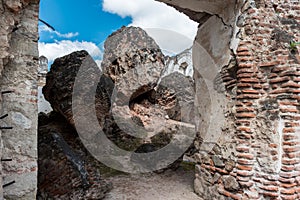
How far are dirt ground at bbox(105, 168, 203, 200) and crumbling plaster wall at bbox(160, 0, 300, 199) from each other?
567 mm

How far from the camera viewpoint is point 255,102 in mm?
2492

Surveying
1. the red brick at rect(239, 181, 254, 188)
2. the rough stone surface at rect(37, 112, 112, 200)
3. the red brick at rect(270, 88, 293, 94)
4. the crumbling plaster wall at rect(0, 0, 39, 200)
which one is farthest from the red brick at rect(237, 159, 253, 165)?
the crumbling plaster wall at rect(0, 0, 39, 200)

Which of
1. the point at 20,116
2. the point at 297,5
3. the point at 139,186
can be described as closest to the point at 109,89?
the point at 139,186

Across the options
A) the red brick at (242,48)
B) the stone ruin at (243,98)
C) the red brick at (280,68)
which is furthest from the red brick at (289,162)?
the red brick at (242,48)

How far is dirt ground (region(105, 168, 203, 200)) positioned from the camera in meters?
3.22

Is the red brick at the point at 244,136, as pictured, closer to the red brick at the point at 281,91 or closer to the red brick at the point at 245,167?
the red brick at the point at 245,167

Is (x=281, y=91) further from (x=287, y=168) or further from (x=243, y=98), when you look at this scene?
(x=287, y=168)

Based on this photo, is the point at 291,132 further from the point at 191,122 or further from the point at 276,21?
the point at 191,122

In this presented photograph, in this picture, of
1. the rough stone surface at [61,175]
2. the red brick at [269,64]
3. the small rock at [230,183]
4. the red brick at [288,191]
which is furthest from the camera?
the rough stone surface at [61,175]

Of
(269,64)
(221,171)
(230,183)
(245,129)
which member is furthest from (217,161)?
(269,64)

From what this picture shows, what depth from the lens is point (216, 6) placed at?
2.92 m

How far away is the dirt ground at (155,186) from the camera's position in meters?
3.22

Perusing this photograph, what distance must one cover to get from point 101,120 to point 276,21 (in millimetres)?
3675

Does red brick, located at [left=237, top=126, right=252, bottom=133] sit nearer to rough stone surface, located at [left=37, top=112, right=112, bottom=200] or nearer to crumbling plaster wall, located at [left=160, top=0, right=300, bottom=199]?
crumbling plaster wall, located at [left=160, top=0, right=300, bottom=199]
